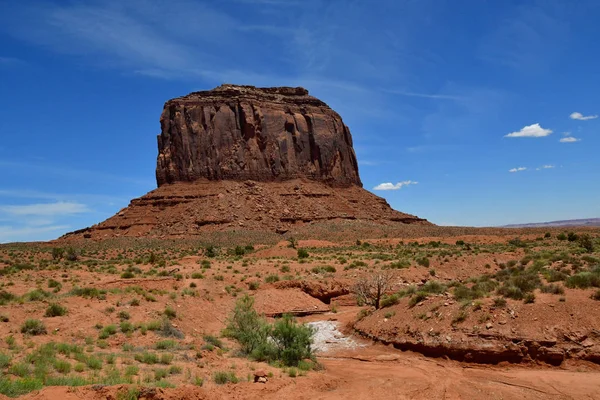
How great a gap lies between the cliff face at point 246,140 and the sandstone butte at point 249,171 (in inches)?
7.6

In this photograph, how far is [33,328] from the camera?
1407 cm

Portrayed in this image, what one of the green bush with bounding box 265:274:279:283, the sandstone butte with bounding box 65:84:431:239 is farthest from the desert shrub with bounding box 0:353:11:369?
the sandstone butte with bounding box 65:84:431:239

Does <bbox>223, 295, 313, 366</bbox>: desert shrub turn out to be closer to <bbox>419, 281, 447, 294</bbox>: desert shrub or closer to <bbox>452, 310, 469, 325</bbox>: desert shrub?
<bbox>452, 310, 469, 325</bbox>: desert shrub

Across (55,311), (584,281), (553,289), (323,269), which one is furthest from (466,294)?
(323,269)

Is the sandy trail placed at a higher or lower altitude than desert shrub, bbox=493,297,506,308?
lower

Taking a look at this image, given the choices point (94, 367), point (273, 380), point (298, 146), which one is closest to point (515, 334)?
point (273, 380)

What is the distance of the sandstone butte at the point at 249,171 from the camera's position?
254 ft

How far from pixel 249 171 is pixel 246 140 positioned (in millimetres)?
7090

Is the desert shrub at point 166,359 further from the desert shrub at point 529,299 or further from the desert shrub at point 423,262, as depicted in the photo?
the desert shrub at point 423,262

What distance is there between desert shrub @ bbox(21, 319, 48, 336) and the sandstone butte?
5789 cm

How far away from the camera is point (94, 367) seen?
11.1m

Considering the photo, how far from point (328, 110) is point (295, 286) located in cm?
8348

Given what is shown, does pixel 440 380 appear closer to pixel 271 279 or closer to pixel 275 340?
pixel 275 340

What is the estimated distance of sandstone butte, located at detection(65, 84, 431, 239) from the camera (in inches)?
3054
